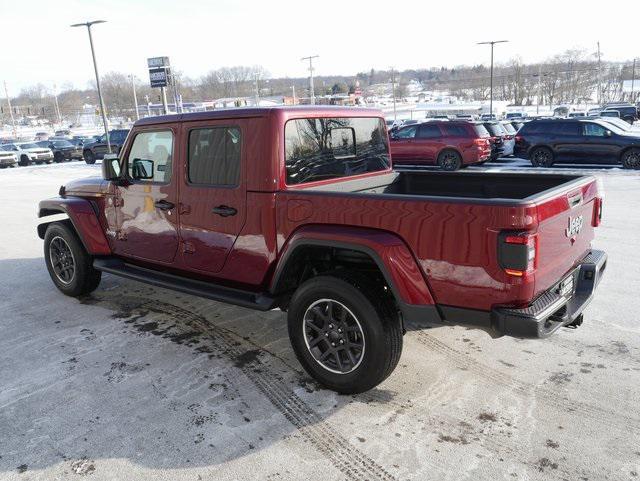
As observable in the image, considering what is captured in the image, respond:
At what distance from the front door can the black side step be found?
0.46 feet

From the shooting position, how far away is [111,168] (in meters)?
4.95

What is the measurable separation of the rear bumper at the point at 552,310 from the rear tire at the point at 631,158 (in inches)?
556

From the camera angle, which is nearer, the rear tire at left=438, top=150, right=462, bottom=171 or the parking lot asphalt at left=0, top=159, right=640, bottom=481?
the parking lot asphalt at left=0, top=159, right=640, bottom=481

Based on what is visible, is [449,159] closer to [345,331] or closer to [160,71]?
[345,331]

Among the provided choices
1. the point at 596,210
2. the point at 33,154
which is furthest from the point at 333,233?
the point at 33,154

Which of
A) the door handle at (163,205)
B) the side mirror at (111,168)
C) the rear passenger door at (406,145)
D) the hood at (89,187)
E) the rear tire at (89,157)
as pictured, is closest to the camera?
the door handle at (163,205)

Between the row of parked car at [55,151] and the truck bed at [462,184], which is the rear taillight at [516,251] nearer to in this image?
the truck bed at [462,184]

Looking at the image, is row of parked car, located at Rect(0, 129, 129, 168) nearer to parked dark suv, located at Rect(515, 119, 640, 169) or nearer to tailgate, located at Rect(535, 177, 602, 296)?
parked dark suv, located at Rect(515, 119, 640, 169)

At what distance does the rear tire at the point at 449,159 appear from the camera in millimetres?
16688

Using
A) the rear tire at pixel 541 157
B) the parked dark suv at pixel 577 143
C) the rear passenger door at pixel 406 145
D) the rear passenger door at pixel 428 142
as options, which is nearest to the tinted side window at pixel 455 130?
the rear passenger door at pixel 428 142

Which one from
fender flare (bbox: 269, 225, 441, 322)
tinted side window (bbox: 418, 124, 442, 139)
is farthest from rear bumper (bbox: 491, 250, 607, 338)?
tinted side window (bbox: 418, 124, 442, 139)

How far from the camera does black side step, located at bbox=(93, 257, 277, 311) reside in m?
3.83

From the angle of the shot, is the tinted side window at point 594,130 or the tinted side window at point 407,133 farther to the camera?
the tinted side window at point 407,133

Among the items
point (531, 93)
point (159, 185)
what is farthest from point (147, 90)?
point (159, 185)
